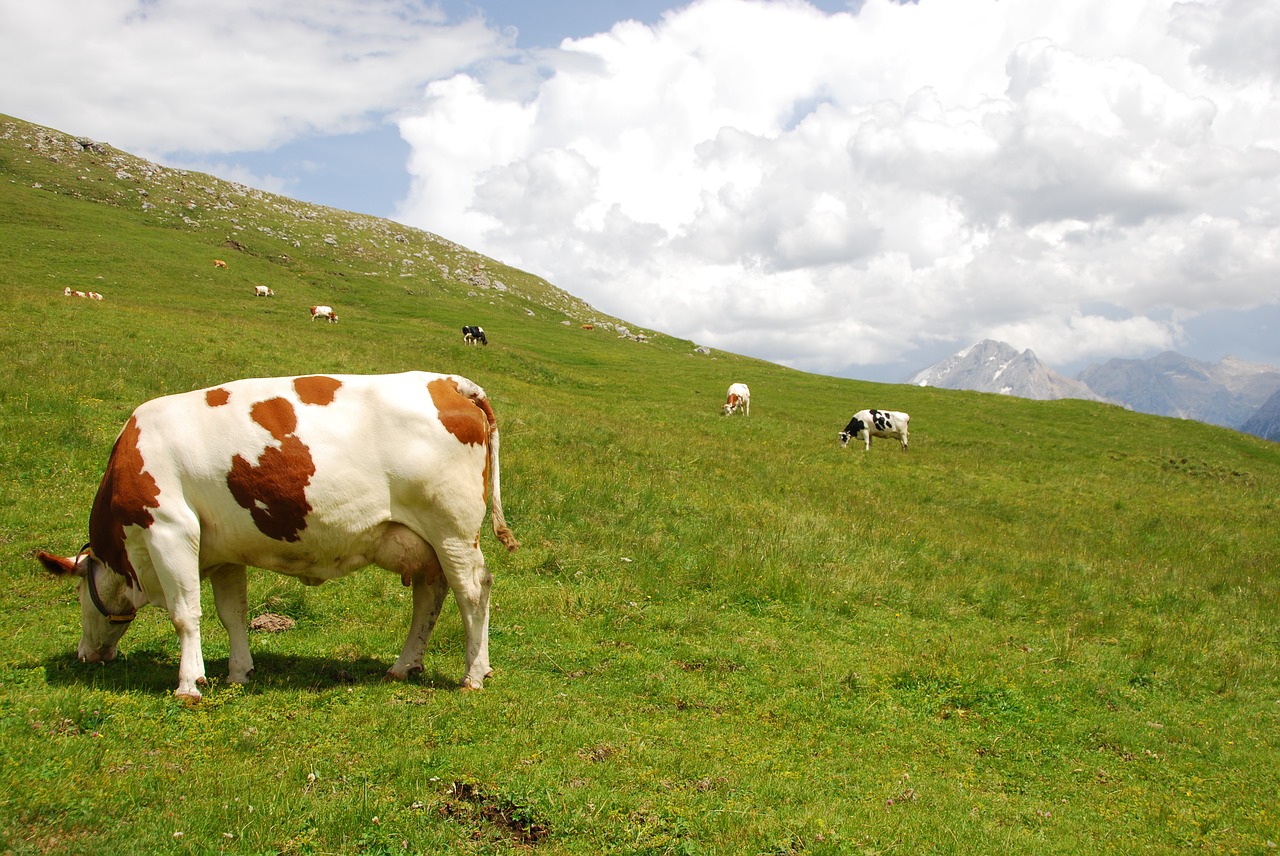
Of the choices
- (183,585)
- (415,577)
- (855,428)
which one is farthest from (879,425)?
(183,585)

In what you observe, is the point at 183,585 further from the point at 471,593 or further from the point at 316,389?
the point at 471,593

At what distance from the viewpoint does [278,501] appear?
24.8 ft

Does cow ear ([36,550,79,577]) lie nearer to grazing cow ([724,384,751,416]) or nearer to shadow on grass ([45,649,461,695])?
shadow on grass ([45,649,461,695])

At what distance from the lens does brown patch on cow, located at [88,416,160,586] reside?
7438 millimetres

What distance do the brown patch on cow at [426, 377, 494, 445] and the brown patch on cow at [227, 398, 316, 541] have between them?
1334 mm

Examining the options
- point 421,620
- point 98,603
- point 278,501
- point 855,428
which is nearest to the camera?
point 278,501

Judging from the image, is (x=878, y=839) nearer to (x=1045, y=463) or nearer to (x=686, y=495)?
(x=686, y=495)

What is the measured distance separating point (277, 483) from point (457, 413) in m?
1.83

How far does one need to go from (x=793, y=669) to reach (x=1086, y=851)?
396 centimetres

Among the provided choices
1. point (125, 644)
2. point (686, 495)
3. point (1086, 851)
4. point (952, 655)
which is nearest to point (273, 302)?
point (686, 495)

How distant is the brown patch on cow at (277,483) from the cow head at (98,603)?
5.50ft

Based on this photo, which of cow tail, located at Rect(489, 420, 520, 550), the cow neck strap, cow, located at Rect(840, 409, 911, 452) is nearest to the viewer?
the cow neck strap

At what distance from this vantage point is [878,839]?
5.88 meters

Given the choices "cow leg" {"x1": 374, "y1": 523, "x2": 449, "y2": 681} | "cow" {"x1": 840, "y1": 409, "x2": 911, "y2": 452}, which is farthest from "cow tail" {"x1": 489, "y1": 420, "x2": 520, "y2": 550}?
"cow" {"x1": 840, "y1": 409, "x2": 911, "y2": 452}
